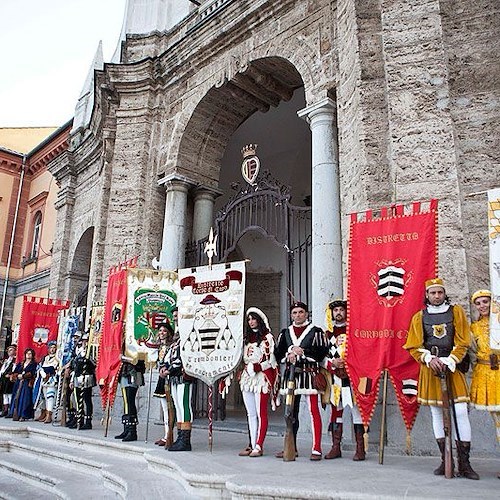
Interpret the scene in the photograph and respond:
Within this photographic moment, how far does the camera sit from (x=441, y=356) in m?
4.08

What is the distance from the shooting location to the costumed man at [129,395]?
6406 mm

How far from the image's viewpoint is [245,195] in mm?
9039

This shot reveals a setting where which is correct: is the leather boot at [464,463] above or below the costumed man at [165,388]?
below

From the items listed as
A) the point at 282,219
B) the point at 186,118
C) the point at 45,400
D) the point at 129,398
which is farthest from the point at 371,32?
the point at 45,400

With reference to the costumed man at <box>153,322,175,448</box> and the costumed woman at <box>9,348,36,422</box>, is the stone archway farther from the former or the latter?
the costumed man at <box>153,322,175,448</box>

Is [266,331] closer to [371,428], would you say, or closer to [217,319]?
[217,319]

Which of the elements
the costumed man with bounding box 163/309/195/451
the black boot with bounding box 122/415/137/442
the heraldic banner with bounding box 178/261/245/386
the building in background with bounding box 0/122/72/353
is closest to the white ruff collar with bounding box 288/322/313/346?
the heraldic banner with bounding box 178/261/245/386

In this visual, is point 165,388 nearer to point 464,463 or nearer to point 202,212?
point 464,463

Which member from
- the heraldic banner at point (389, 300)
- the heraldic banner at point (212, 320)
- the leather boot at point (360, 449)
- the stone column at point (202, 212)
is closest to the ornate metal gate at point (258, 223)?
the stone column at point (202, 212)

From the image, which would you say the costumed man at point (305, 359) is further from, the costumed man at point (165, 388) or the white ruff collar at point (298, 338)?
the costumed man at point (165, 388)

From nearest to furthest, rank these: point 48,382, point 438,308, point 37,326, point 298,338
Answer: point 438,308, point 298,338, point 48,382, point 37,326

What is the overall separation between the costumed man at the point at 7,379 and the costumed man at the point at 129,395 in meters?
4.82

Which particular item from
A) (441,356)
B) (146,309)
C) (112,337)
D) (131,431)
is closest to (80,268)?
(112,337)

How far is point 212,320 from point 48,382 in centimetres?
539
